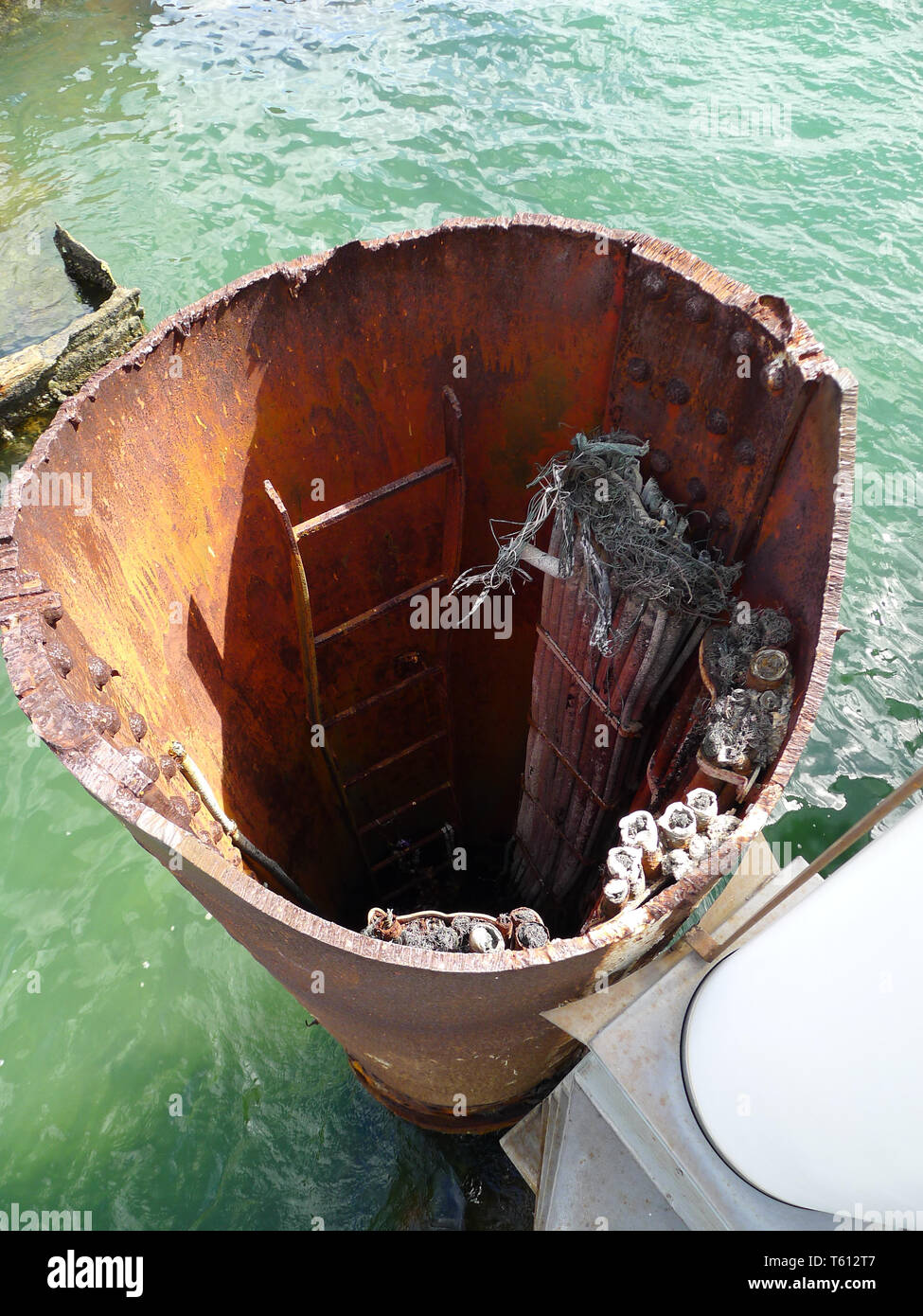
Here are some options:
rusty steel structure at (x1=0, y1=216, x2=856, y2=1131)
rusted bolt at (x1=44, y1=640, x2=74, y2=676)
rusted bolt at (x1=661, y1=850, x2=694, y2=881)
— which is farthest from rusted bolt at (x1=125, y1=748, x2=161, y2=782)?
rusted bolt at (x1=661, y1=850, x2=694, y2=881)

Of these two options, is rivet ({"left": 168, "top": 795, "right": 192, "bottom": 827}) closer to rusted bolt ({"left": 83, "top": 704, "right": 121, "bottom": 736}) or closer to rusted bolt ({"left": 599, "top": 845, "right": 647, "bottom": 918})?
rusted bolt ({"left": 83, "top": 704, "right": 121, "bottom": 736})

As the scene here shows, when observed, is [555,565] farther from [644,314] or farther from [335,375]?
[335,375]

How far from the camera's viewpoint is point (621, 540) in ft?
12.4

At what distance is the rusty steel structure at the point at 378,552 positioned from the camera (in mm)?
2490

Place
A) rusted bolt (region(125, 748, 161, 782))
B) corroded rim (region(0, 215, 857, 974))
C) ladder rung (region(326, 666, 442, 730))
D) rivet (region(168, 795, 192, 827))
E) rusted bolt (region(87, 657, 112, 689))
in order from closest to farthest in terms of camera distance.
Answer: corroded rim (region(0, 215, 857, 974)) → rusted bolt (region(125, 748, 161, 782)) → rivet (region(168, 795, 192, 827)) → rusted bolt (region(87, 657, 112, 689)) → ladder rung (region(326, 666, 442, 730))

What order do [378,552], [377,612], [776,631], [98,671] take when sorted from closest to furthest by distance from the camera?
[98,671] → [776,631] → [377,612] → [378,552]

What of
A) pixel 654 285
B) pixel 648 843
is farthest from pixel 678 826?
pixel 654 285

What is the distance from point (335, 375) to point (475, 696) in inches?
93.8

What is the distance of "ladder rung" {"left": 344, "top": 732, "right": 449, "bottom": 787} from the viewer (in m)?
5.30

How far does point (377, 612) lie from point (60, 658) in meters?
2.32

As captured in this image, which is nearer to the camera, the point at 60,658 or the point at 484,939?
the point at 60,658

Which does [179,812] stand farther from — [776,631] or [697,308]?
[697,308]

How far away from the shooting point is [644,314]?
3.76 meters

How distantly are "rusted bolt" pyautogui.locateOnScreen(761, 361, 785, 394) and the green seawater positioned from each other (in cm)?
380
